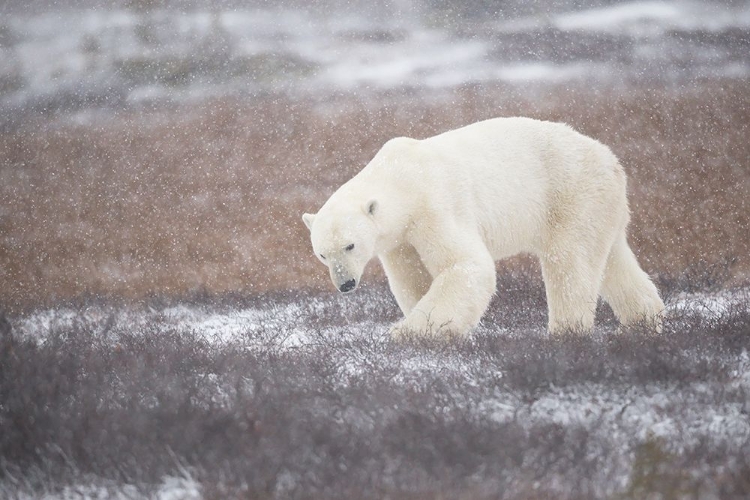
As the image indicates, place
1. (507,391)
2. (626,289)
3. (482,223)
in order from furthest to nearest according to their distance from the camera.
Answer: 1. (626,289)
2. (482,223)
3. (507,391)

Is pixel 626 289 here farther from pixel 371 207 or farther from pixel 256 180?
pixel 256 180

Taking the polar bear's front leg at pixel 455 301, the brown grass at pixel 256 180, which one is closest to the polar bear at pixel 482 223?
the polar bear's front leg at pixel 455 301

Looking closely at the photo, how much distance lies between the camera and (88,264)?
27.1 feet

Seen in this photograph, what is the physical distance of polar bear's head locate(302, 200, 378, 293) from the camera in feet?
14.0

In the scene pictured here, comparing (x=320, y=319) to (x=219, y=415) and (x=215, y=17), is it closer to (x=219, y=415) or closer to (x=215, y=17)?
(x=219, y=415)

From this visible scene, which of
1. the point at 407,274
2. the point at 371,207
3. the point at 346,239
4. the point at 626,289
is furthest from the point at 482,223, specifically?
the point at 626,289

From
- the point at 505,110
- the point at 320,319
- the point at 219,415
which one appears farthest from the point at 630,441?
the point at 505,110

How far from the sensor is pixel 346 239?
14.0 feet

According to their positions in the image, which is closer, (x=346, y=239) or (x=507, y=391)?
(x=507, y=391)

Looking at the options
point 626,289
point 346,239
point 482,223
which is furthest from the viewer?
point 626,289

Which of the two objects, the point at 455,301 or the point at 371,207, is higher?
the point at 371,207

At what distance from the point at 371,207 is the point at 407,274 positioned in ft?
2.77

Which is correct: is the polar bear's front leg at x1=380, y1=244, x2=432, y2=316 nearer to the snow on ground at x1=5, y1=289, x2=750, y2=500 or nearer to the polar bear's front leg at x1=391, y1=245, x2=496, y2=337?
the snow on ground at x1=5, y1=289, x2=750, y2=500

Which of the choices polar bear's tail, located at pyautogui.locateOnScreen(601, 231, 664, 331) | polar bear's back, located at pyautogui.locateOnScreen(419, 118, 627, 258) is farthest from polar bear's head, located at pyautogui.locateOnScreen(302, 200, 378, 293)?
polar bear's tail, located at pyautogui.locateOnScreen(601, 231, 664, 331)
